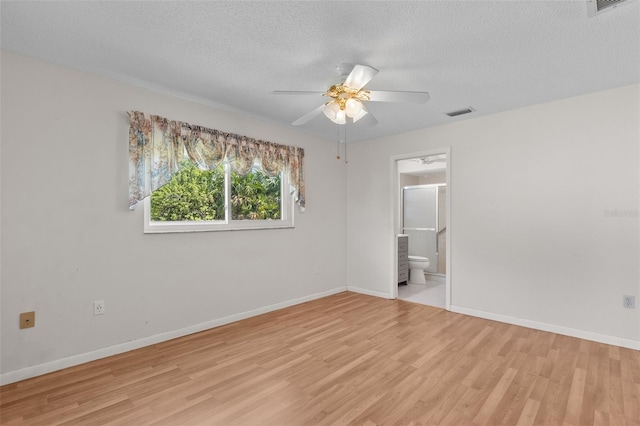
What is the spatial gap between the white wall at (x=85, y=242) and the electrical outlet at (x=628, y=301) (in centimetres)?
376

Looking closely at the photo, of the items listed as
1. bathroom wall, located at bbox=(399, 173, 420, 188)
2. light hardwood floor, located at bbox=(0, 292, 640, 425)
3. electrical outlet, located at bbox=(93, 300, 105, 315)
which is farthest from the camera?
bathroom wall, located at bbox=(399, 173, 420, 188)

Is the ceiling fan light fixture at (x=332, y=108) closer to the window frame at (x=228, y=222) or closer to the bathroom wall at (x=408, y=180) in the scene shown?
the window frame at (x=228, y=222)

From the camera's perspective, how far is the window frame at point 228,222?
2962 millimetres

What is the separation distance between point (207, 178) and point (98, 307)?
1.54 m

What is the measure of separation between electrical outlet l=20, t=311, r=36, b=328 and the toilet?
5.01 meters

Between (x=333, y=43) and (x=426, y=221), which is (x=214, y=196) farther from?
(x=426, y=221)

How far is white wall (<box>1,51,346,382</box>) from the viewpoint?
7.48ft

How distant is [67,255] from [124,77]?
1545 millimetres

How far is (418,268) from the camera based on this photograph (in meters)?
5.63

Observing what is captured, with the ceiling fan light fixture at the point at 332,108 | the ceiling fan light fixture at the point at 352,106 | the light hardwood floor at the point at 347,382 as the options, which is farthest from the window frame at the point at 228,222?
the ceiling fan light fixture at the point at 352,106

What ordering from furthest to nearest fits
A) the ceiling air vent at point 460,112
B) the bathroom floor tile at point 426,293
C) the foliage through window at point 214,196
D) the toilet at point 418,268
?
the toilet at point 418,268 < the bathroom floor tile at point 426,293 < the ceiling air vent at point 460,112 < the foliage through window at point 214,196

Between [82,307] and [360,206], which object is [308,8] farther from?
[360,206]

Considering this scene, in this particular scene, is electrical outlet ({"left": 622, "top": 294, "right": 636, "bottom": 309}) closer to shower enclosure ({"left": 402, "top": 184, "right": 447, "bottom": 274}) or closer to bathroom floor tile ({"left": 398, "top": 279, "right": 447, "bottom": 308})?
bathroom floor tile ({"left": 398, "top": 279, "right": 447, "bottom": 308})

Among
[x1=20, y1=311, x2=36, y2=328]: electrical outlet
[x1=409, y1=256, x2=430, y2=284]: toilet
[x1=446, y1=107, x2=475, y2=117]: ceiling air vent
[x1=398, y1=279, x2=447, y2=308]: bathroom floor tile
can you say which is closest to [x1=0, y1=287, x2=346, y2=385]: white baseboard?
[x1=20, y1=311, x2=36, y2=328]: electrical outlet
